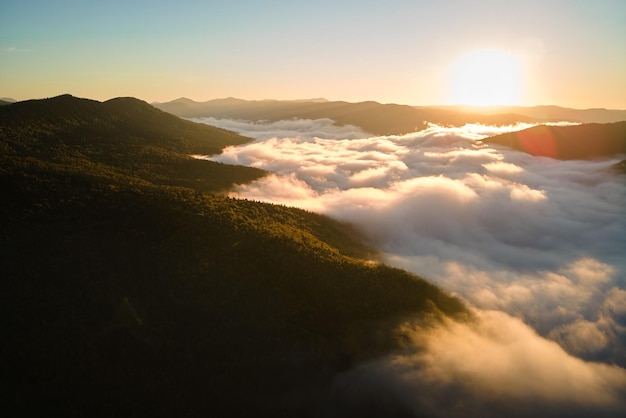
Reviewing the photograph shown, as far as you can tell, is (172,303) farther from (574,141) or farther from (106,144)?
(574,141)

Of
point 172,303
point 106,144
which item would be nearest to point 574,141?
point 106,144

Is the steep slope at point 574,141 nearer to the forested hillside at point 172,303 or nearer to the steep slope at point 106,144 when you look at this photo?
the steep slope at point 106,144

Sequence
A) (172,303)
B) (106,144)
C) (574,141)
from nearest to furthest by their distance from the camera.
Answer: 1. (172,303)
2. (106,144)
3. (574,141)

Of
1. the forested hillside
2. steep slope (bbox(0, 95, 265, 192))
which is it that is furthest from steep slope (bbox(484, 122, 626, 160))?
the forested hillside

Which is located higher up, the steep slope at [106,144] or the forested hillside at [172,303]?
the steep slope at [106,144]

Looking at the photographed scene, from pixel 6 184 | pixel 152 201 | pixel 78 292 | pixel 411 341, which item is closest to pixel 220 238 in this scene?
pixel 152 201

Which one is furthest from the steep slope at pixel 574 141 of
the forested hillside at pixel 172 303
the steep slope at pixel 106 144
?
the forested hillside at pixel 172 303
